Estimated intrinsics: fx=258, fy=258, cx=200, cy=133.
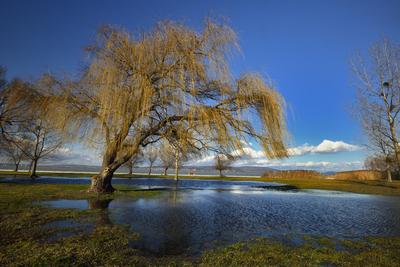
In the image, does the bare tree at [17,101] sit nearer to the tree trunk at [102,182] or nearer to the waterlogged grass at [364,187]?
the tree trunk at [102,182]

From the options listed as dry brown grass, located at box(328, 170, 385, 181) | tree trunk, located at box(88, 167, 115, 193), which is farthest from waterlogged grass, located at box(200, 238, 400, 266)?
dry brown grass, located at box(328, 170, 385, 181)

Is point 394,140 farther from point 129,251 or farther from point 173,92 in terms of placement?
point 129,251

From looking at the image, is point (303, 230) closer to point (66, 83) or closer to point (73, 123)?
point (73, 123)

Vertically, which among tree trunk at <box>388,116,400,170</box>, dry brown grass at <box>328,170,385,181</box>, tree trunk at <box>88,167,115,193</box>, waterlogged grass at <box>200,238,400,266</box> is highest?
tree trunk at <box>388,116,400,170</box>

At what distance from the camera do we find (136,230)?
8.13m

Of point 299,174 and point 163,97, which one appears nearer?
point 163,97

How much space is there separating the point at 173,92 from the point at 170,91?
0.34 meters

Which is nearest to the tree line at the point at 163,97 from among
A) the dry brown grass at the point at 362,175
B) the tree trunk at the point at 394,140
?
the tree trunk at the point at 394,140

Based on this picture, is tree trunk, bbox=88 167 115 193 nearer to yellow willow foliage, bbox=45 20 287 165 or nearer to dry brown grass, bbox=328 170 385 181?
yellow willow foliage, bbox=45 20 287 165

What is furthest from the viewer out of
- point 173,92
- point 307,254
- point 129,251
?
point 173,92

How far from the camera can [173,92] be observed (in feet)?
39.5

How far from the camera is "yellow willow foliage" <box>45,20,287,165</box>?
11602 millimetres

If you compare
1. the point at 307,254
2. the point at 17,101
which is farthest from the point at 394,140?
the point at 17,101

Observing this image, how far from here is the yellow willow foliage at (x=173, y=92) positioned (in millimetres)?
11602
